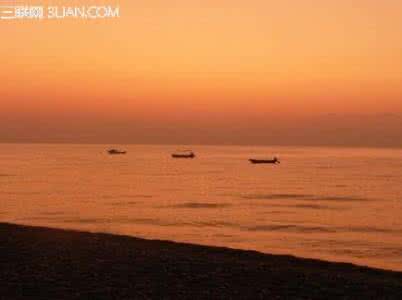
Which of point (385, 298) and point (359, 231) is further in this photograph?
point (359, 231)

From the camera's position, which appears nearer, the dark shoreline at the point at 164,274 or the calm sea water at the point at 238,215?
the dark shoreline at the point at 164,274

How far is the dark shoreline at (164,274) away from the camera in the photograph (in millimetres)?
13391

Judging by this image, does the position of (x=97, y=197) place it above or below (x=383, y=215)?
above

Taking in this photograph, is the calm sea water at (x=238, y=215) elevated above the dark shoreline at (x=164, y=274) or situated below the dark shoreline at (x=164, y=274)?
above

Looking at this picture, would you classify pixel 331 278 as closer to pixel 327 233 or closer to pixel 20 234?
pixel 20 234

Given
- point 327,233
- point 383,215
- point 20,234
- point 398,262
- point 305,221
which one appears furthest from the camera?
point 383,215

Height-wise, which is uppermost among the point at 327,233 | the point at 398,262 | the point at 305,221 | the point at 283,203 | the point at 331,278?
the point at 283,203

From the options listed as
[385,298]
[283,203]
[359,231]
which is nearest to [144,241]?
[385,298]

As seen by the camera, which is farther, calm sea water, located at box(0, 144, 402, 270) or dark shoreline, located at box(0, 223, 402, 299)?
calm sea water, located at box(0, 144, 402, 270)

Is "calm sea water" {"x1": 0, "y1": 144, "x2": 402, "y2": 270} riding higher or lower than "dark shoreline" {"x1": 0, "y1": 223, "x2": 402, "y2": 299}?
higher

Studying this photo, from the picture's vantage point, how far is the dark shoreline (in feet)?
43.9

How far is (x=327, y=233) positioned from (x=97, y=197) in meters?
30.5

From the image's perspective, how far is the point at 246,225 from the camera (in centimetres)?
4097

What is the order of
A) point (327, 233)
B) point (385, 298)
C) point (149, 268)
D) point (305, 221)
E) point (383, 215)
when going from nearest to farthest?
point (385, 298) → point (149, 268) → point (327, 233) → point (305, 221) → point (383, 215)
